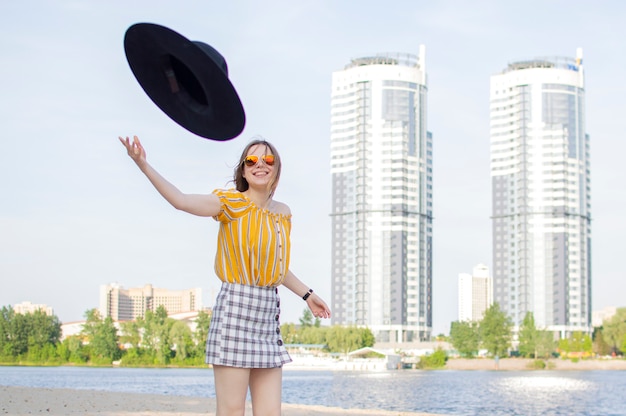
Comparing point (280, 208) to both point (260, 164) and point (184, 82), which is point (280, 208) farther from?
point (184, 82)

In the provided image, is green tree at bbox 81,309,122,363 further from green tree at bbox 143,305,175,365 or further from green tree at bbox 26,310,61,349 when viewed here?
green tree at bbox 143,305,175,365

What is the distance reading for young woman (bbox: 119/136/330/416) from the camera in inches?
169

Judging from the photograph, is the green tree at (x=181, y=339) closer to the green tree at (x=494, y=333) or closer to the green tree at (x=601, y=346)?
the green tree at (x=494, y=333)

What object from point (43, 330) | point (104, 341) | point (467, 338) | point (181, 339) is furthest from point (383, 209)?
point (43, 330)

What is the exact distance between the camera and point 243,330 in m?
4.33

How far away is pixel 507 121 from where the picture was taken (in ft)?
481

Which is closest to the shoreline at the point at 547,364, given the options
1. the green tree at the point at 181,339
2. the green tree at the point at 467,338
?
the green tree at the point at 467,338

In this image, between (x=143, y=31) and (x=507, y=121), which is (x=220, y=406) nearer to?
(x=143, y=31)

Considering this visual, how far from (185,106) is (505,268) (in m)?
142

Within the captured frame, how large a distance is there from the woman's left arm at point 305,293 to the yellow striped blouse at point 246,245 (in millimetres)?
256

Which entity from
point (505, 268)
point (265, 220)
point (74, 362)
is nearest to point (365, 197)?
point (505, 268)

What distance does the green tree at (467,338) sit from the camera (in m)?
108

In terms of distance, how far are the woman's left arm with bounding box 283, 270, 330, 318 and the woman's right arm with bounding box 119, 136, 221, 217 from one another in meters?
0.60

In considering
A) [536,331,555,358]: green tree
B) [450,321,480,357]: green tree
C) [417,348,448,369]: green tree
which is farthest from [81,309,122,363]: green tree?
[536,331,555,358]: green tree
